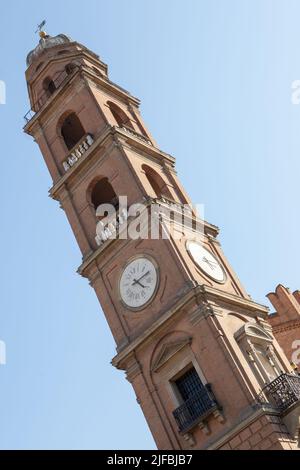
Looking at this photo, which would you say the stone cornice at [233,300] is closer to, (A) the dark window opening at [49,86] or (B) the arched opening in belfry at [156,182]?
(B) the arched opening in belfry at [156,182]

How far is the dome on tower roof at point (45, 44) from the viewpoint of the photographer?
34.8 metres

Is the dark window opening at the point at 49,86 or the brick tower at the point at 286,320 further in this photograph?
the dark window opening at the point at 49,86

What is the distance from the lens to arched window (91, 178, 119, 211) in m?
29.0

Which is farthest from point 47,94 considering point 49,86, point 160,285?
point 160,285

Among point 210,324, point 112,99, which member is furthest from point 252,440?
point 112,99

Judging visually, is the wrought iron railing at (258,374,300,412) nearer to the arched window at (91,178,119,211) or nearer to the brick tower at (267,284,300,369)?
the brick tower at (267,284,300,369)

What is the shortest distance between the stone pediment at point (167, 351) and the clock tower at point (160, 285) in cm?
3

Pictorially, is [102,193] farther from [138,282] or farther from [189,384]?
[189,384]

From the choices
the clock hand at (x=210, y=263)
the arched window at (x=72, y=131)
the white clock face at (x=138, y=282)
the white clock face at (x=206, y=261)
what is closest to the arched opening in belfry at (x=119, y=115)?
the arched window at (x=72, y=131)

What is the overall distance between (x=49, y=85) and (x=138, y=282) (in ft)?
46.1

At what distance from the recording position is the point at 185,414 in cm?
2125

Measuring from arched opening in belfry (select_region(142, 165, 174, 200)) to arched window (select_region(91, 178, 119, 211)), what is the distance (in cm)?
169
